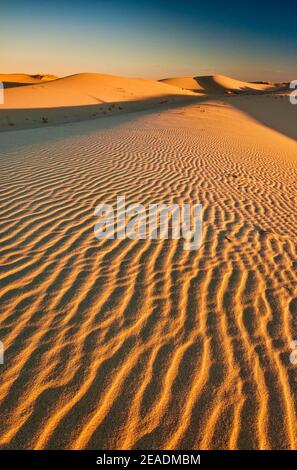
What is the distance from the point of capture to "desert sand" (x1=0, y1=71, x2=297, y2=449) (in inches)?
94.4

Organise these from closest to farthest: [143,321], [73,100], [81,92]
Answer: [143,321] < [73,100] < [81,92]

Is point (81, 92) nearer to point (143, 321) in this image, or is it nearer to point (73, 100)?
point (73, 100)

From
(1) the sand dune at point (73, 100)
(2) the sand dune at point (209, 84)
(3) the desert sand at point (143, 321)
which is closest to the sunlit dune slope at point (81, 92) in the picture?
(1) the sand dune at point (73, 100)

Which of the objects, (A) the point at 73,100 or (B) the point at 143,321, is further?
(A) the point at 73,100

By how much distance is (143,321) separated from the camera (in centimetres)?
334

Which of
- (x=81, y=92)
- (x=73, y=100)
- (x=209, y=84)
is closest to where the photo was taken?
(x=73, y=100)

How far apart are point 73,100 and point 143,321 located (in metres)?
34.1

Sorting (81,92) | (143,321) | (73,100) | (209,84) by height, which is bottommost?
(143,321)

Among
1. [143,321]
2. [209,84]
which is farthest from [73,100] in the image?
[209,84]

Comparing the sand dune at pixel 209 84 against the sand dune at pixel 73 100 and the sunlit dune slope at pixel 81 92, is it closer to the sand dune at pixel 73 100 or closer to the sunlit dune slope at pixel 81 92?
the sunlit dune slope at pixel 81 92

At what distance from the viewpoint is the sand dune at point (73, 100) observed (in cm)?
2340

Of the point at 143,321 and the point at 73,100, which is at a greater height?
the point at 73,100

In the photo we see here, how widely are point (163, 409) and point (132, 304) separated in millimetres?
1244
